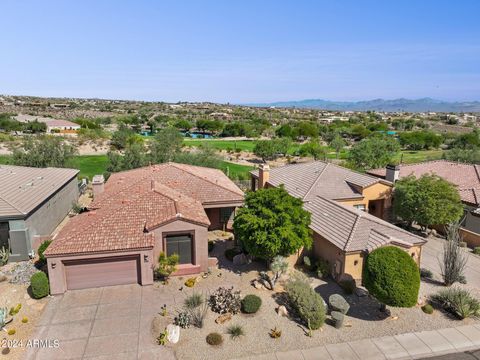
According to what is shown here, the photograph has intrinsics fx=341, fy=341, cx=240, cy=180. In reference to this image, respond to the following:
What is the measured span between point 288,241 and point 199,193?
9.26 meters

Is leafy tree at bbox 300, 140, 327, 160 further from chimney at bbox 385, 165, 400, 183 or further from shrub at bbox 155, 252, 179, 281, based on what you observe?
shrub at bbox 155, 252, 179, 281

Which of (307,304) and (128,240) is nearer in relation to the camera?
(307,304)

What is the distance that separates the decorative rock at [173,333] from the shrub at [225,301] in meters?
2.28

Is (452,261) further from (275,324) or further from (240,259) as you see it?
(240,259)

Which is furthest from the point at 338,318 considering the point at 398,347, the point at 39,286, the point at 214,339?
the point at 39,286

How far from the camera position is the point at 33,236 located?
71.9 feet

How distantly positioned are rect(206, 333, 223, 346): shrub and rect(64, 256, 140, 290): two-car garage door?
6.29 meters

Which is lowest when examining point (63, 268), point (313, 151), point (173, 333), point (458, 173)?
point (173, 333)

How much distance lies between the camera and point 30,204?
22234 mm

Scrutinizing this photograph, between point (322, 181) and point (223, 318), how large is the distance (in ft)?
53.6

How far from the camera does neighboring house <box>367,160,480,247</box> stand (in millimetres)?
26484

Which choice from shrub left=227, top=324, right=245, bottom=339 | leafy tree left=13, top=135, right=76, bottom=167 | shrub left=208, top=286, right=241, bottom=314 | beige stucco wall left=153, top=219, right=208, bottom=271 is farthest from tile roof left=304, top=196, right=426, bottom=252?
leafy tree left=13, top=135, right=76, bottom=167

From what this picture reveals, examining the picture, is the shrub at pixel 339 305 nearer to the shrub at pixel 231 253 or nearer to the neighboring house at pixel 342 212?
the neighboring house at pixel 342 212

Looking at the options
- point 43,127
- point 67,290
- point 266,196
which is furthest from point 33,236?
point 43,127
